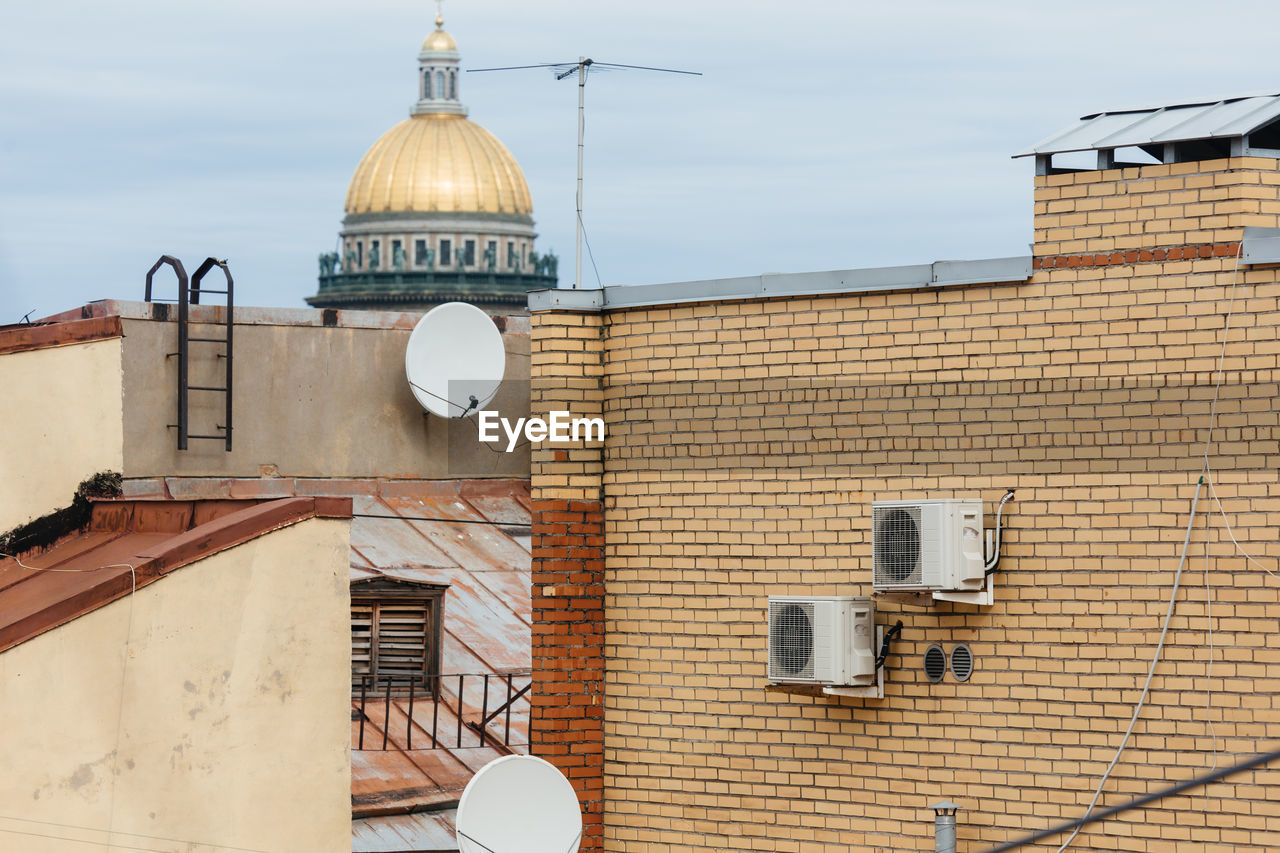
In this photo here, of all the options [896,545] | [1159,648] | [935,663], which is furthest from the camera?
[935,663]

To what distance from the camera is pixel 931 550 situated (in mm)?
10812

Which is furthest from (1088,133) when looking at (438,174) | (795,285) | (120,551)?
(438,174)

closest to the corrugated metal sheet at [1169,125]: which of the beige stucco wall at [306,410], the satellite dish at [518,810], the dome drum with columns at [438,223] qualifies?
the satellite dish at [518,810]

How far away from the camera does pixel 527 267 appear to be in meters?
135

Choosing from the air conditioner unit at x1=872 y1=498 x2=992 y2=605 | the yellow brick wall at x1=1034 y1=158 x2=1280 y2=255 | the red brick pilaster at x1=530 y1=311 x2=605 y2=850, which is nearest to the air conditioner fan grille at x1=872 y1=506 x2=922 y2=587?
the air conditioner unit at x1=872 y1=498 x2=992 y2=605

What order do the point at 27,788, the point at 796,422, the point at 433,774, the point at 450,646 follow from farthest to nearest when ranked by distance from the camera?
1. the point at 450,646
2. the point at 433,774
3. the point at 796,422
4. the point at 27,788

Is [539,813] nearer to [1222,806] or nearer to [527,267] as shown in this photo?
[1222,806]

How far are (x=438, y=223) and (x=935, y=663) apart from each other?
12218cm

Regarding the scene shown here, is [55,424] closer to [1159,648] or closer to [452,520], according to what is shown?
[452,520]

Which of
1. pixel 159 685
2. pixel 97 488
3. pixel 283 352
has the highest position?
pixel 283 352

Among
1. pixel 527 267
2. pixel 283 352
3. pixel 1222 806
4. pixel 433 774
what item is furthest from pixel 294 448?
pixel 527 267

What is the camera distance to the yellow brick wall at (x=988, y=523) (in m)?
10.5

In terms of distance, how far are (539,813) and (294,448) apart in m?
5.87

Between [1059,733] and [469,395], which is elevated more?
[469,395]
